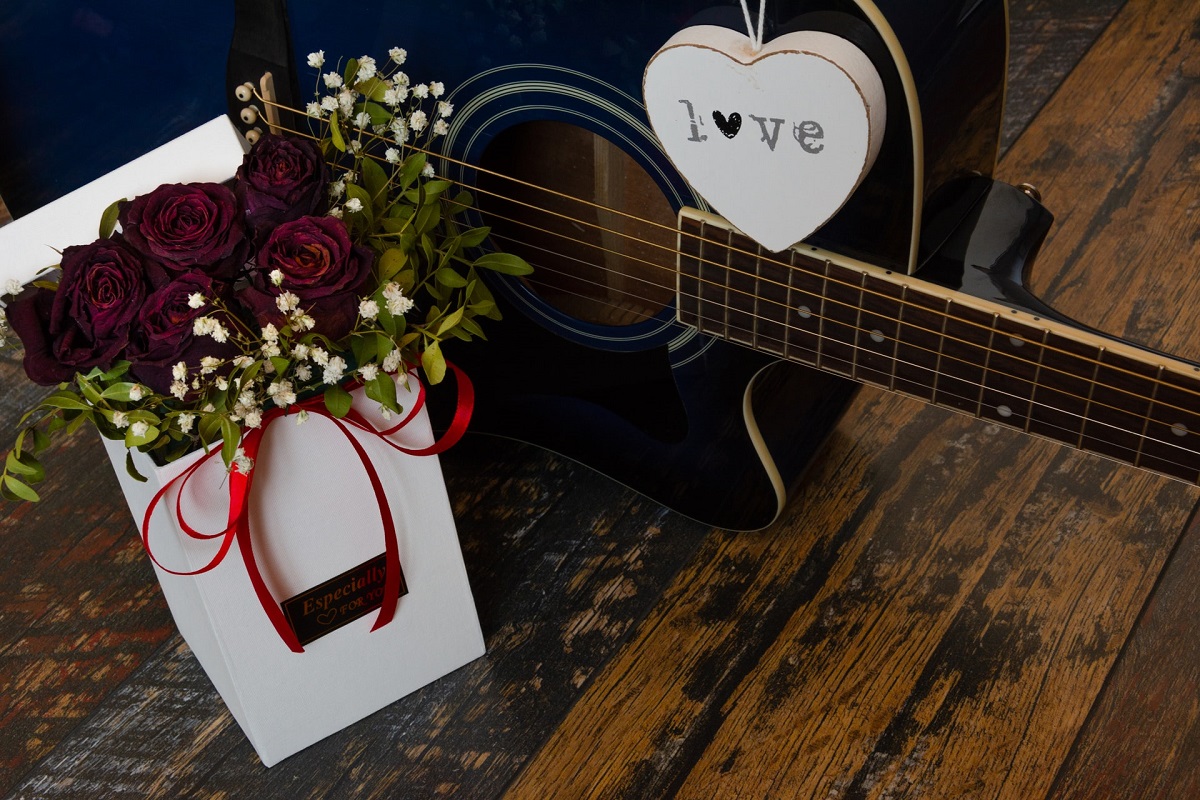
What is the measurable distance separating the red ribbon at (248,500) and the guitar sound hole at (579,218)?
7.6 inches

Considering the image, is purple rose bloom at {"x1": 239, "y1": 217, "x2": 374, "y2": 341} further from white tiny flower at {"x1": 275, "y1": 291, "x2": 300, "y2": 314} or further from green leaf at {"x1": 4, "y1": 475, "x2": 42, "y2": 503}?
green leaf at {"x1": 4, "y1": 475, "x2": 42, "y2": 503}

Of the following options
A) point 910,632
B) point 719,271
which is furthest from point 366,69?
point 910,632

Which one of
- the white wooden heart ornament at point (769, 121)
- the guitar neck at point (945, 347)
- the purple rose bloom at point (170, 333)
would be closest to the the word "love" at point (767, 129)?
the white wooden heart ornament at point (769, 121)

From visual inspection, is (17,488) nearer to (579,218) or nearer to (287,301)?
(287,301)

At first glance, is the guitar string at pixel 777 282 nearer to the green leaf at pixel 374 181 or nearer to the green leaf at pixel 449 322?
the green leaf at pixel 374 181

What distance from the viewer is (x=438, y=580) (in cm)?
96

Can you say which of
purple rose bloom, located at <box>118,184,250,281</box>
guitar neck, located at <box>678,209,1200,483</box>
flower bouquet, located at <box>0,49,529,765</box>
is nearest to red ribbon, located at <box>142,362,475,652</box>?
flower bouquet, located at <box>0,49,529,765</box>

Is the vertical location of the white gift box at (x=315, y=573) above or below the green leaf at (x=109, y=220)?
below

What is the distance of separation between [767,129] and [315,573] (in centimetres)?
46

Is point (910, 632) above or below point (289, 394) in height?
below

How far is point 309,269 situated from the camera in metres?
0.76

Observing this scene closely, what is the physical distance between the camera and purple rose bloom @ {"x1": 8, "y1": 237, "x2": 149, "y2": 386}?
75cm

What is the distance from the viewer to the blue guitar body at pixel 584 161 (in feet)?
2.75

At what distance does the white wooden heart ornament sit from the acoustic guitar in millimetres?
44
